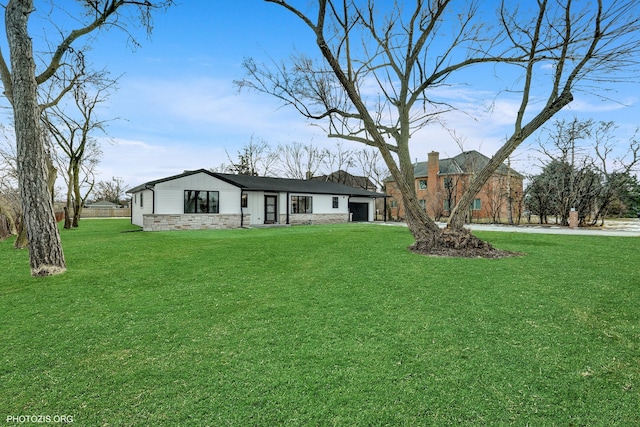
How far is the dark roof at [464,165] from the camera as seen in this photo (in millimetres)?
24531

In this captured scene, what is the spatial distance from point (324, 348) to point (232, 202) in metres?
15.3

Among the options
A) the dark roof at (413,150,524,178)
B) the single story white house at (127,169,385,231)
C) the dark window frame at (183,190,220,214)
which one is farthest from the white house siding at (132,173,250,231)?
the dark roof at (413,150,524,178)

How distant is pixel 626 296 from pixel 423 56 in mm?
7229

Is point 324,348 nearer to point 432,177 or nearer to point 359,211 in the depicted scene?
point 359,211

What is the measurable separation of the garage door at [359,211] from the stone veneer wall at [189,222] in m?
10.1

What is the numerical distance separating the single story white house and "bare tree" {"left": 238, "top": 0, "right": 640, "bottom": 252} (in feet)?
27.5

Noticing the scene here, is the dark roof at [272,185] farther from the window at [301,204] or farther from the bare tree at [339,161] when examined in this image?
the bare tree at [339,161]

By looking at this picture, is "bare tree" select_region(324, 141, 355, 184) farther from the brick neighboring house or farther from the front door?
the front door

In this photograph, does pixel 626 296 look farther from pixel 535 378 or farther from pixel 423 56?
pixel 423 56

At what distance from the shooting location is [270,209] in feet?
64.8

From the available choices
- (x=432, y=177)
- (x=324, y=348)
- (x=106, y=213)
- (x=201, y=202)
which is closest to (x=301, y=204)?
(x=201, y=202)

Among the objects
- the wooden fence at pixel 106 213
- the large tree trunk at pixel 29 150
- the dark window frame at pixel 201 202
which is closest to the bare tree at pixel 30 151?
the large tree trunk at pixel 29 150

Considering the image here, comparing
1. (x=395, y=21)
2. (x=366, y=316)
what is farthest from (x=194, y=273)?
(x=395, y=21)

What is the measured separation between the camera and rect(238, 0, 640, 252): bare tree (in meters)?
7.03
